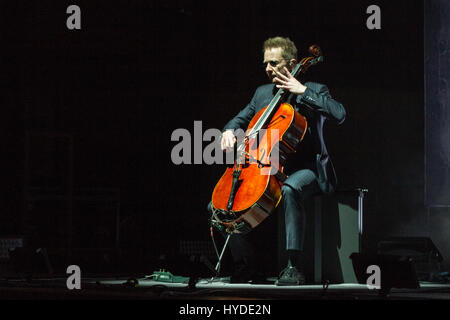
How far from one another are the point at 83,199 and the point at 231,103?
1.80 metres

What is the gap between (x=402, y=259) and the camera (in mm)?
4086

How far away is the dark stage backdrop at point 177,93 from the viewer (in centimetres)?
692

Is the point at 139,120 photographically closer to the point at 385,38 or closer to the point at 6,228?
the point at 6,228

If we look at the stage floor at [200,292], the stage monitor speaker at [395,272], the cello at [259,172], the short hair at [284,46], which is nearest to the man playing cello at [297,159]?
the short hair at [284,46]

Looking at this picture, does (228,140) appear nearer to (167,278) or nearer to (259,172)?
(259,172)

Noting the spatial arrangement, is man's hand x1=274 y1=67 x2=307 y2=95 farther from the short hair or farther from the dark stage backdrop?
Result: the dark stage backdrop

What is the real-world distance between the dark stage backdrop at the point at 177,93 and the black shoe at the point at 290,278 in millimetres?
2148

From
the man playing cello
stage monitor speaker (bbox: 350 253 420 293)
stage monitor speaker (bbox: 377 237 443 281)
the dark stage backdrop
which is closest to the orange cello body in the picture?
the man playing cello

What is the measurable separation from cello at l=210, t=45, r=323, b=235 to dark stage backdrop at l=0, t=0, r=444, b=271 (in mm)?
2000

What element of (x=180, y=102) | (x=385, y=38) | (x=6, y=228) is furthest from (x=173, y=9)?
(x=6, y=228)

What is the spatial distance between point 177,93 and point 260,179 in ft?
9.68

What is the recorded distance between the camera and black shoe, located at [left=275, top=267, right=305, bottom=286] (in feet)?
15.6

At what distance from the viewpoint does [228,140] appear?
16.8 feet

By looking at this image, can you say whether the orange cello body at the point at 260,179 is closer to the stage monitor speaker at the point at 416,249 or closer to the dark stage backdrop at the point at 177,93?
the stage monitor speaker at the point at 416,249
